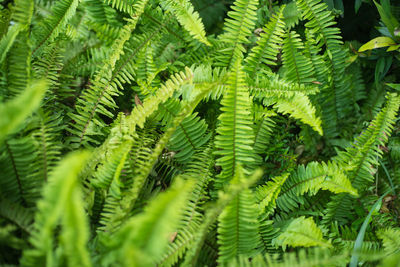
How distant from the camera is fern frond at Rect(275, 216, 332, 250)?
1.77 metres

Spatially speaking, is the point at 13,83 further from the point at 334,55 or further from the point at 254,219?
the point at 334,55

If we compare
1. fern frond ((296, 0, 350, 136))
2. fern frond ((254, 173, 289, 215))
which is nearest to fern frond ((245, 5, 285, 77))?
fern frond ((296, 0, 350, 136))

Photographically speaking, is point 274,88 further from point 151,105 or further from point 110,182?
point 110,182

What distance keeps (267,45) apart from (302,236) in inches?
52.3

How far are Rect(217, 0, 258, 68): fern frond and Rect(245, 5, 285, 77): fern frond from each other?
0.09m

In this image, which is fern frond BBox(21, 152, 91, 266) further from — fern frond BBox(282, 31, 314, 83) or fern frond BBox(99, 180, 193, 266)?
fern frond BBox(282, 31, 314, 83)

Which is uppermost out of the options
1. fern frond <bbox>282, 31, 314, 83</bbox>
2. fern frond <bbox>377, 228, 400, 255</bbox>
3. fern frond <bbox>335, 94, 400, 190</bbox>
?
fern frond <bbox>282, 31, 314, 83</bbox>

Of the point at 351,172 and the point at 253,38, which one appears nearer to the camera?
the point at 351,172

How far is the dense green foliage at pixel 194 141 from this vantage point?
1.54m

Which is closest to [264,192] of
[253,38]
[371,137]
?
[371,137]

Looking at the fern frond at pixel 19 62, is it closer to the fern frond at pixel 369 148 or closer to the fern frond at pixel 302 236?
the fern frond at pixel 302 236

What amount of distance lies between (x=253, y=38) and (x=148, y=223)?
197 cm

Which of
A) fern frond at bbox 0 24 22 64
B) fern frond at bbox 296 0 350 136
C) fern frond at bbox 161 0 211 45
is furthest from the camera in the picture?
fern frond at bbox 296 0 350 136

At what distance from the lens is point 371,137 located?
86.4 inches
